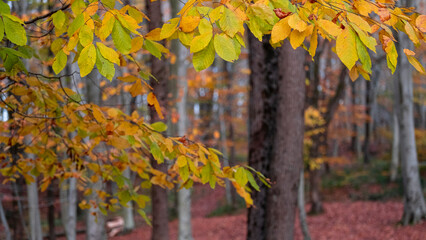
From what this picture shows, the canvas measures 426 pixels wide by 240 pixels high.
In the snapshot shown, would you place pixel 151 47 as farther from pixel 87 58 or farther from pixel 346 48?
pixel 346 48

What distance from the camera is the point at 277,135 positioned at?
13.6 feet

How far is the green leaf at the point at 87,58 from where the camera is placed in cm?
123

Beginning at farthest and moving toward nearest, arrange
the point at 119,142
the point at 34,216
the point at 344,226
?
the point at 344,226 → the point at 34,216 → the point at 119,142

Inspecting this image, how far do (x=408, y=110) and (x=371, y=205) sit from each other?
4.66 meters

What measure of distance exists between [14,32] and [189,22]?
70 centimetres

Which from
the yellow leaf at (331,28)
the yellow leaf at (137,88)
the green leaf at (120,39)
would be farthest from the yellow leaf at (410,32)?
the yellow leaf at (137,88)

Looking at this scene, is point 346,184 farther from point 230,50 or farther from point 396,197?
point 230,50

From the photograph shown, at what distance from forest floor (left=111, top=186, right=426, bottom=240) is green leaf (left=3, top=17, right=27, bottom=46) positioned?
322 inches

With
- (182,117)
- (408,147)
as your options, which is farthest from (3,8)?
(408,147)

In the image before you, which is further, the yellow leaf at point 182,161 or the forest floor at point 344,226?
the forest floor at point 344,226

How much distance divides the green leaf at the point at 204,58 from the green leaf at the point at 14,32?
0.68m

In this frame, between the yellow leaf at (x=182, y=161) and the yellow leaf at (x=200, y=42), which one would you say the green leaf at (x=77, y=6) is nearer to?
the yellow leaf at (x=200, y=42)

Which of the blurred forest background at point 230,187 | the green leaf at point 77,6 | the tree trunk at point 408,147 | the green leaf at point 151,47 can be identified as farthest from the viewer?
the tree trunk at point 408,147

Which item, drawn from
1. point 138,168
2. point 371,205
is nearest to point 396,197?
point 371,205
